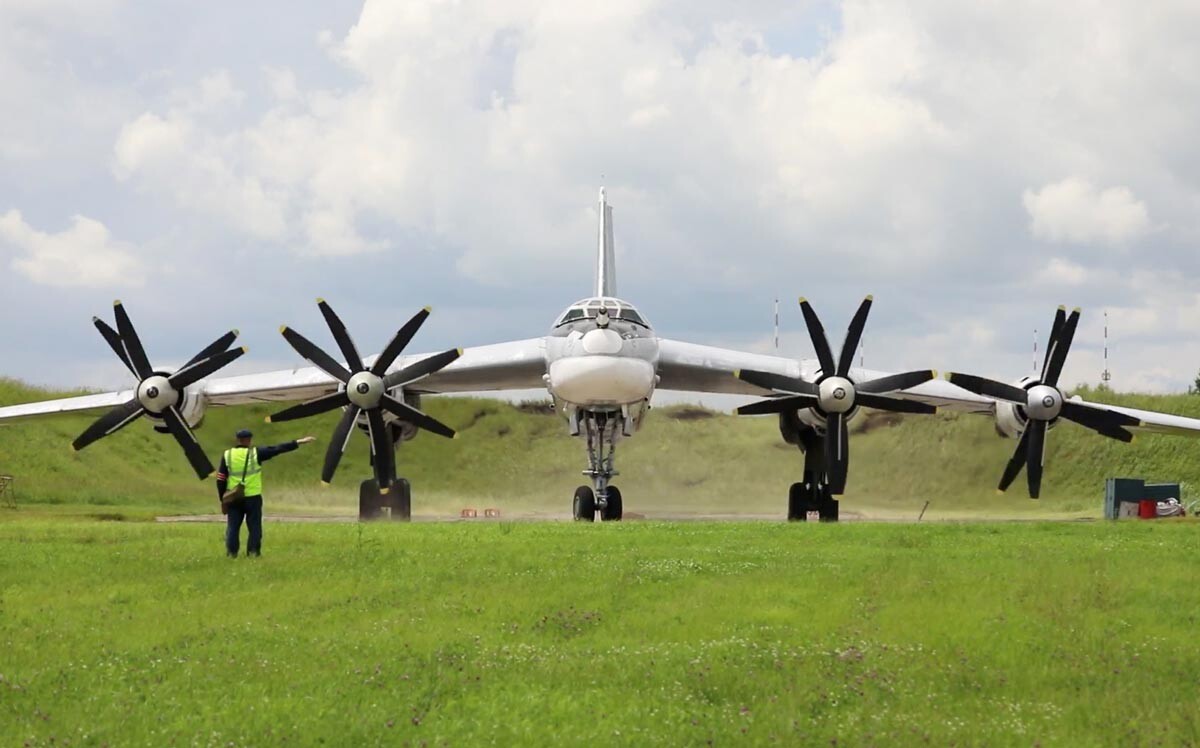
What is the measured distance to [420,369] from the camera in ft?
84.1

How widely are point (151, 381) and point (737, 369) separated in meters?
13.0

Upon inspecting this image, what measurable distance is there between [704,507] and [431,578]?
25.2m

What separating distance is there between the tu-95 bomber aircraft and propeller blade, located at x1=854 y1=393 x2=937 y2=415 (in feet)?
0.12

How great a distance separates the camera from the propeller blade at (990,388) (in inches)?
1011

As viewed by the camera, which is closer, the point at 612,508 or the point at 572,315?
the point at 612,508

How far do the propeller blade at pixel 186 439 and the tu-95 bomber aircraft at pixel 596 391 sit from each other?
4 centimetres

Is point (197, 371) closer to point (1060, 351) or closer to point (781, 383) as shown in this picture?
point (781, 383)

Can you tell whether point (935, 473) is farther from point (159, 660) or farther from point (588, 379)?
point (159, 660)

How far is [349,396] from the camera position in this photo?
25141mm

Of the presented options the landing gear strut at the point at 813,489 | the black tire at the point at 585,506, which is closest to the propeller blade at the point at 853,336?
the landing gear strut at the point at 813,489

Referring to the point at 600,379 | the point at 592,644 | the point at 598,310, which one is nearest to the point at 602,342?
the point at 600,379

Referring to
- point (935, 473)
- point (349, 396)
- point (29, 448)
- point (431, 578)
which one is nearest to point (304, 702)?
point (431, 578)

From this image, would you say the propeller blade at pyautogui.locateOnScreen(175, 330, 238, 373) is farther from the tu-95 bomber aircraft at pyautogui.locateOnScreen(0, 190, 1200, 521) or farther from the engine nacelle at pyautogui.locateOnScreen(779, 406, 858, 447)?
the engine nacelle at pyautogui.locateOnScreen(779, 406, 858, 447)

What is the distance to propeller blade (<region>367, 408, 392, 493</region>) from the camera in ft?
83.0
